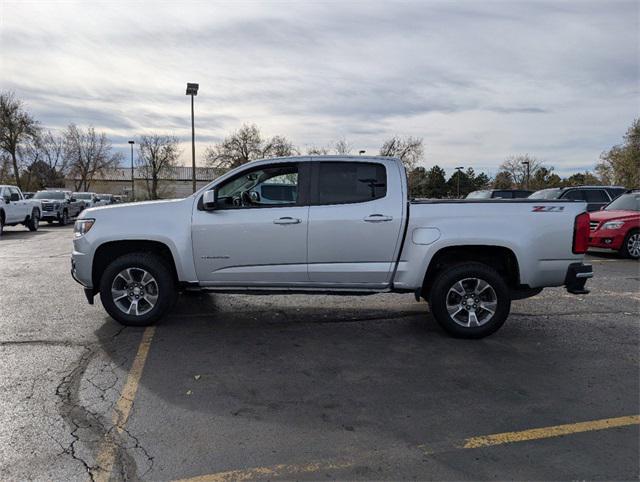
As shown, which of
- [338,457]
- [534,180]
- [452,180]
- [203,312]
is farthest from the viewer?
[452,180]

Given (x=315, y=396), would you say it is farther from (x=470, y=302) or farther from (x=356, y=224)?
(x=470, y=302)

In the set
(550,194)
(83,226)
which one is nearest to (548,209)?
(83,226)

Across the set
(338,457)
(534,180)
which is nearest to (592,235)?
(338,457)

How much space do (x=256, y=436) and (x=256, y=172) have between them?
3.22 meters

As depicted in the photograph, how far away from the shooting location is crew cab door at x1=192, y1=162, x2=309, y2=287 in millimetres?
5273

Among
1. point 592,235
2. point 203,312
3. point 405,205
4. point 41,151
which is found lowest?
point 203,312

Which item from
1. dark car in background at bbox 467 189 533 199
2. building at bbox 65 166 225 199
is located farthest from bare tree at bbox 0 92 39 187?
dark car in background at bbox 467 189 533 199

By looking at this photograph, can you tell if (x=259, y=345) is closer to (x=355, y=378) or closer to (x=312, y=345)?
(x=312, y=345)

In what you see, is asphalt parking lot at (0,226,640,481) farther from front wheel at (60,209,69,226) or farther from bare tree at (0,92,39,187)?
bare tree at (0,92,39,187)

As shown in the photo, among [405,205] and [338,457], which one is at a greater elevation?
[405,205]

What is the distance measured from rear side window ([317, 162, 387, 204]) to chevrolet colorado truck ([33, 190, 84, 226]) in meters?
22.5

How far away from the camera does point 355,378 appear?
13.6ft

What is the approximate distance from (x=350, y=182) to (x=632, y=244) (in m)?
9.34

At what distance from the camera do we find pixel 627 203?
12055 mm
